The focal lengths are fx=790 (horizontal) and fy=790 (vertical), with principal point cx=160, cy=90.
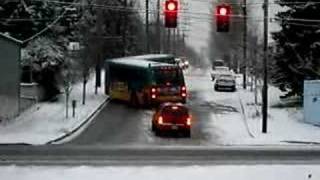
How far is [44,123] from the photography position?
41906 millimetres

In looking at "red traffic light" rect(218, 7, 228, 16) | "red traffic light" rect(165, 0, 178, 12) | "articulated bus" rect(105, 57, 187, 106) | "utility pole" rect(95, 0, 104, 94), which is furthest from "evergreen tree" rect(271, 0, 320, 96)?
"red traffic light" rect(165, 0, 178, 12)

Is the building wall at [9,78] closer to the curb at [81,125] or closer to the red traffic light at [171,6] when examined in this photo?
the curb at [81,125]

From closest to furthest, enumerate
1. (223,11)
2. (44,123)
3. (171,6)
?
(171,6) < (223,11) < (44,123)

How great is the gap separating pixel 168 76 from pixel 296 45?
330 inches

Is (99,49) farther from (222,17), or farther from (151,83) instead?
(222,17)

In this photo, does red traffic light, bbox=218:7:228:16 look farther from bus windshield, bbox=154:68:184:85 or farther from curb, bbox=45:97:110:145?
bus windshield, bbox=154:68:184:85

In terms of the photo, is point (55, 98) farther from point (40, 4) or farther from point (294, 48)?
point (294, 48)

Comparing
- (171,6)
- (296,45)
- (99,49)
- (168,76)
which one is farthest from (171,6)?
(99,49)

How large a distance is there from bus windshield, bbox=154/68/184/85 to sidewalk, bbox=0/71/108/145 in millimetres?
4485

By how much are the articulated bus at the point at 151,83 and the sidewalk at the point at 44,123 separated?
237cm

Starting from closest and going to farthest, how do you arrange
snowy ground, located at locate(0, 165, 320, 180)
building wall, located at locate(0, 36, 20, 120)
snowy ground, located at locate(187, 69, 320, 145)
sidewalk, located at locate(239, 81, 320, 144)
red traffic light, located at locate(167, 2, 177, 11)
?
snowy ground, located at locate(0, 165, 320, 180), red traffic light, located at locate(167, 2, 177, 11), sidewalk, located at locate(239, 81, 320, 144), snowy ground, located at locate(187, 69, 320, 145), building wall, located at locate(0, 36, 20, 120)

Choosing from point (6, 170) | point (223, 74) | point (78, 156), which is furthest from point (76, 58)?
point (6, 170)

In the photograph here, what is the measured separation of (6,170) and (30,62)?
104ft

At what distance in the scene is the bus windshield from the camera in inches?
1998
